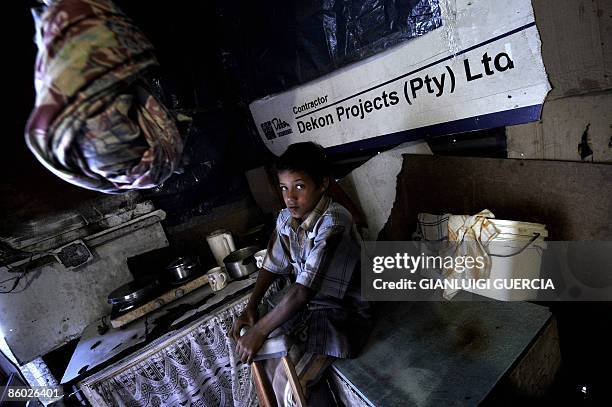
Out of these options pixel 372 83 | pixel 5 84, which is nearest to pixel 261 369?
pixel 372 83

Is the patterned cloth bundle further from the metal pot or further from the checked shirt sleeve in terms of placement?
the metal pot

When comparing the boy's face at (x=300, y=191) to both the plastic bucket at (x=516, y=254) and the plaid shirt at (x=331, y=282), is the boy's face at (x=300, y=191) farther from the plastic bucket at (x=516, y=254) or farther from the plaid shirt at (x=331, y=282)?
the plastic bucket at (x=516, y=254)

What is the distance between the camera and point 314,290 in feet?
5.81

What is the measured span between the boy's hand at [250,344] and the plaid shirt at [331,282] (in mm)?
259

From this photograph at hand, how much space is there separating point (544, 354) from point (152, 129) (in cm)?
204

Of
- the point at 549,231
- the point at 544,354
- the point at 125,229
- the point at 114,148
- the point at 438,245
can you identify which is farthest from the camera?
the point at 125,229

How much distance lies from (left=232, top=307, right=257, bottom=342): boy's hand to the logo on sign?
168cm

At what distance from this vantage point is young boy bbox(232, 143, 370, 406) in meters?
1.75

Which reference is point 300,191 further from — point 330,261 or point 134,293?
point 134,293

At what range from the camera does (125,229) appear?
2.93 meters

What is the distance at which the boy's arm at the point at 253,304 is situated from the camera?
2094 mm

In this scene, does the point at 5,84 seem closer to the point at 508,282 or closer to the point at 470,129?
the point at 470,129

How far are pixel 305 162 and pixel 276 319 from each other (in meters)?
0.96

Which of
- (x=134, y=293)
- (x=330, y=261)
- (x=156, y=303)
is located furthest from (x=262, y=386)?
(x=134, y=293)
